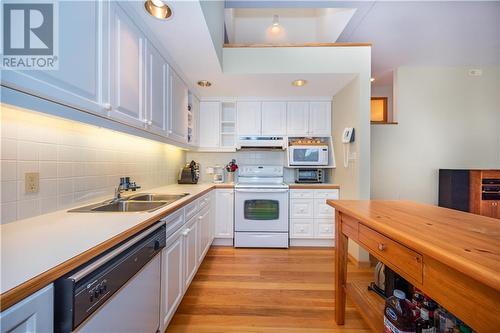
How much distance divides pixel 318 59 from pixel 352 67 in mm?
410

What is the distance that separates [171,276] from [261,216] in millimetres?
1664

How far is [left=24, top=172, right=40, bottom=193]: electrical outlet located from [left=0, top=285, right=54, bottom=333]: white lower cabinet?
2.50 ft

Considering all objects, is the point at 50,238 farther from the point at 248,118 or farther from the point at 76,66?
the point at 248,118

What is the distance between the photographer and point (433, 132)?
3.43 metres

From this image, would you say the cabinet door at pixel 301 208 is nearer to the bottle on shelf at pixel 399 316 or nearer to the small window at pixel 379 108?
the bottle on shelf at pixel 399 316

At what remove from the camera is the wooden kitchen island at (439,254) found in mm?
556

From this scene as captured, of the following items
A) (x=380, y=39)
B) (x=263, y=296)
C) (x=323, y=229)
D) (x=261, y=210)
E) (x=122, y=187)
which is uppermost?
(x=380, y=39)

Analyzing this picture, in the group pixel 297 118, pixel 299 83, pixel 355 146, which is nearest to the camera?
pixel 355 146

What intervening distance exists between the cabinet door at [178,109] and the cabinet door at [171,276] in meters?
1.12

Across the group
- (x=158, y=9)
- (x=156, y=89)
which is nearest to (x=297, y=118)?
(x=156, y=89)

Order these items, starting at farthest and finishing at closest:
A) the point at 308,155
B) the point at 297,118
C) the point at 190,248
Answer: the point at 297,118 → the point at 308,155 → the point at 190,248

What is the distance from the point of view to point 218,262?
2480 millimetres

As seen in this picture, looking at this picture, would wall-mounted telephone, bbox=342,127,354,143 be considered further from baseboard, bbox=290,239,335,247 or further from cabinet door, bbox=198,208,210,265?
cabinet door, bbox=198,208,210,265

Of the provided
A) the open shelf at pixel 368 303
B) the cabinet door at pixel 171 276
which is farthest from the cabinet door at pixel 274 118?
the open shelf at pixel 368 303
